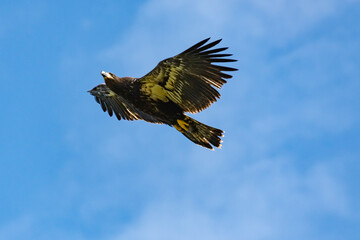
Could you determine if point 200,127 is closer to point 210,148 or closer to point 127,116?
point 210,148

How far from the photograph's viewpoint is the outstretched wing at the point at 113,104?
13.8 m

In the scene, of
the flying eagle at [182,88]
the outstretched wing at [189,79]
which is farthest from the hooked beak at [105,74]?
the outstretched wing at [189,79]

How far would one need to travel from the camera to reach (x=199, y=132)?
40.3 feet

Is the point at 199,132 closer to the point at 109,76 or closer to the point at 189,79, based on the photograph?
the point at 189,79

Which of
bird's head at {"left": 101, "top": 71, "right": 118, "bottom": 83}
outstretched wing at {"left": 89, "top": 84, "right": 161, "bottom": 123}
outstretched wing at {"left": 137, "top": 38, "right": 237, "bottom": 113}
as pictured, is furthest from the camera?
outstretched wing at {"left": 89, "top": 84, "right": 161, "bottom": 123}

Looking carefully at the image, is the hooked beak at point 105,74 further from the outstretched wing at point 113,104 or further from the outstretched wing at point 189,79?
the outstretched wing at point 113,104

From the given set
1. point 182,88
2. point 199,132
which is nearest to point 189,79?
point 182,88

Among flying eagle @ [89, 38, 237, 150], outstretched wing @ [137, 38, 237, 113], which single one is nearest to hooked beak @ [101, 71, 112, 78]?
flying eagle @ [89, 38, 237, 150]

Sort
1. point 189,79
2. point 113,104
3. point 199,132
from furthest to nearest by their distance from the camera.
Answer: point 113,104 < point 199,132 < point 189,79

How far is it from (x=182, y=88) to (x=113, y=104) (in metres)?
2.88

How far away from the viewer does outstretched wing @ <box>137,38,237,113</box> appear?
1115cm

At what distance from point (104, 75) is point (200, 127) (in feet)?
7.13

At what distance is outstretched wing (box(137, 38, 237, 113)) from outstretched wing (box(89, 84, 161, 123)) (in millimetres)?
1896

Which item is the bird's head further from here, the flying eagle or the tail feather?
the tail feather
